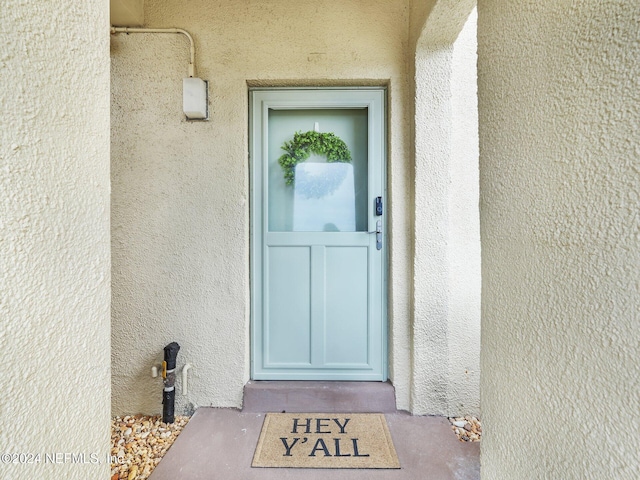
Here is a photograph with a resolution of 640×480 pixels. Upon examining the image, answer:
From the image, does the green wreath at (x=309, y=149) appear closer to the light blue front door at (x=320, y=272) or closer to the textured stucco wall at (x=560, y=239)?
the light blue front door at (x=320, y=272)

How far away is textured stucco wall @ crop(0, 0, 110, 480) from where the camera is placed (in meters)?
0.51

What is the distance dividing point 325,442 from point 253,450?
1.24 feet

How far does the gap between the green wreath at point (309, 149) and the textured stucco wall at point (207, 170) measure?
0.29 metres

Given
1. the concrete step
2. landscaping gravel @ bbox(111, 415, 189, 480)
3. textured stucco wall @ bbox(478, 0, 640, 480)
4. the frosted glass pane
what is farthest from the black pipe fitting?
textured stucco wall @ bbox(478, 0, 640, 480)

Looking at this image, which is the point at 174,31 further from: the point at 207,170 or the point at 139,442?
the point at 139,442

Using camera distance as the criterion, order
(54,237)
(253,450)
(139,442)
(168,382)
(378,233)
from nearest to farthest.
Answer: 1. (54,237)
2. (253,450)
3. (139,442)
4. (168,382)
5. (378,233)

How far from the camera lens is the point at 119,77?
1856 millimetres

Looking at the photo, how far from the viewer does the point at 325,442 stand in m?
1.56

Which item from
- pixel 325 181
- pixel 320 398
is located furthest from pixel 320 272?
pixel 320 398

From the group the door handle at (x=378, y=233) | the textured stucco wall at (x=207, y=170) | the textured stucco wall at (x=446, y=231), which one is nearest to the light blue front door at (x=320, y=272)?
the door handle at (x=378, y=233)

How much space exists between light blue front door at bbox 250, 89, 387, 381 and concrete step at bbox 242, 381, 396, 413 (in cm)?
9

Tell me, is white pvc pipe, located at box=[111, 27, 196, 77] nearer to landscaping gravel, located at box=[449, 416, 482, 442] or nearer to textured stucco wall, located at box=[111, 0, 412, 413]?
textured stucco wall, located at box=[111, 0, 412, 413]

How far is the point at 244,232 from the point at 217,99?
86 cm

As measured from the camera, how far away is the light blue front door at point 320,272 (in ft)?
6.39
